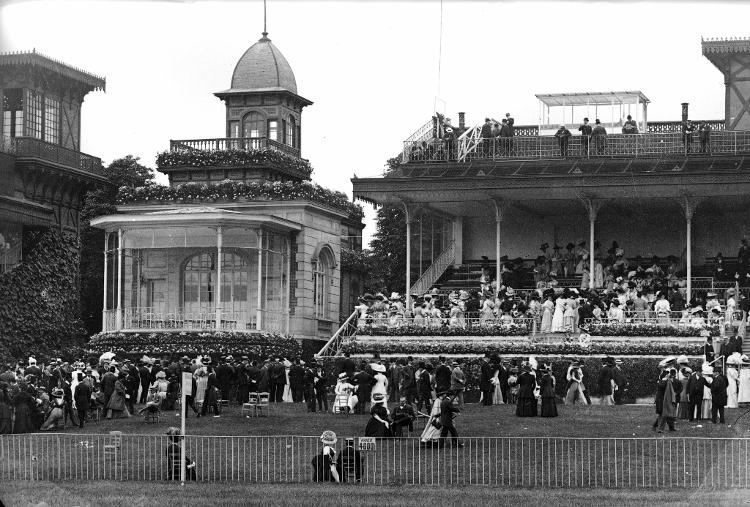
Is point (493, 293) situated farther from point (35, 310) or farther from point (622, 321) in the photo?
point (35, 310)

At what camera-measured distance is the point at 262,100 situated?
5309cm

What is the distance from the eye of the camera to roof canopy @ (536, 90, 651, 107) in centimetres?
5006

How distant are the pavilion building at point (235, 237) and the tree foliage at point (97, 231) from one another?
6.92ft

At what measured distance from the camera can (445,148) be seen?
4941 cm

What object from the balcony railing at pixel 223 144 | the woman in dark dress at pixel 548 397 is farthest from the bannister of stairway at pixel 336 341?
the woman in dark dress at pixel 548 397

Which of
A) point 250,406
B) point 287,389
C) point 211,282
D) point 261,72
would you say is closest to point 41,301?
point 211,282

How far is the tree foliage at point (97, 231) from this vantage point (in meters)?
53.5

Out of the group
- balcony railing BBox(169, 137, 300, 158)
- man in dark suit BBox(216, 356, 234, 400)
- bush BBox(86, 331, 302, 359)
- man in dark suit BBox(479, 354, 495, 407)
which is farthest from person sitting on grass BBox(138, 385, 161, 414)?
balcony railing BBox(169, 137, 300, 158)

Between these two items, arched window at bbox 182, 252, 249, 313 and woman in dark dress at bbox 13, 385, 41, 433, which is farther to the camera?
arched window at bbox 182, 252, 249, 313

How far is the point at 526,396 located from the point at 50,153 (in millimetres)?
26384

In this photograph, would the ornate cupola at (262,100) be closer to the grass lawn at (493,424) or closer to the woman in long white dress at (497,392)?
the woman in long white dress at (497,392)

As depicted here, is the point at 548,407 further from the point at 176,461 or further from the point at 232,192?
the point at 232,192

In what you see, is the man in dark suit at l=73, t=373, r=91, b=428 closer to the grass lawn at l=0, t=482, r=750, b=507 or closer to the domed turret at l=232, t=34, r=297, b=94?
the grass lawn at l=0, t=482, r=750, b=507

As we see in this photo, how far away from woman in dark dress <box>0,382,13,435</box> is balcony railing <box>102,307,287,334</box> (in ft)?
43.6
